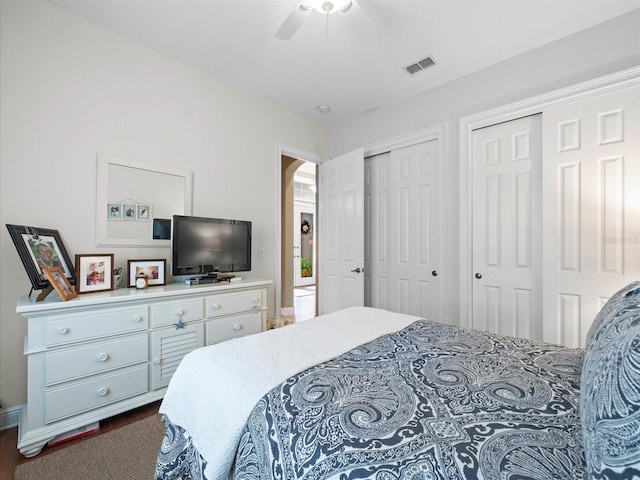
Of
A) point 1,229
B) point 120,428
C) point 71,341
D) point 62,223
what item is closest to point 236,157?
point 62,223

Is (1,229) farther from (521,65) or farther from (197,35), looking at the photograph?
(521,65)

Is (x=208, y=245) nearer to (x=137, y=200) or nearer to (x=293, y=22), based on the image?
(x=137, y=200)

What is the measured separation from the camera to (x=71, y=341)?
176 cm

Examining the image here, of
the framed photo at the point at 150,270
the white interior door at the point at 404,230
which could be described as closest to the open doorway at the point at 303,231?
the white interior door at the point at 404,230

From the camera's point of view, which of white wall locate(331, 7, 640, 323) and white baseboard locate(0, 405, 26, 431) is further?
white wall locate(331, 7, 640, 323)

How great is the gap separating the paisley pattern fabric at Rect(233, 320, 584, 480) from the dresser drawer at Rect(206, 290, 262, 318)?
1.51 m

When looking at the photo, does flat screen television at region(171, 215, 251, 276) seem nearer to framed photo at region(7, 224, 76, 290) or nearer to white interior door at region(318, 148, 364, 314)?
framed photo at region(7, 224, 76, 290)

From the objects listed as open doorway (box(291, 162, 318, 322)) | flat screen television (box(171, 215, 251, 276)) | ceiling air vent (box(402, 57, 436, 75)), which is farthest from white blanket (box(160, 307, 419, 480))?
open doorway (box(291, 162, 318, 322))

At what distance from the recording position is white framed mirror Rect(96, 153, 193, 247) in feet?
7.55

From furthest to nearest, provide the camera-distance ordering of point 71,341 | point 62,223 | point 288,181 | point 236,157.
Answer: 1. point 288,181
2. point 236,157
3. point 62,223
4. point 71,341

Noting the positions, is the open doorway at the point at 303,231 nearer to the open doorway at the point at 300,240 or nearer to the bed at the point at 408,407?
the open doorway at the point at 300,240

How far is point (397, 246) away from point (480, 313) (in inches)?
42.6

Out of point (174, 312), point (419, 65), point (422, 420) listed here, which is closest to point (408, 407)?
point (422, 420)

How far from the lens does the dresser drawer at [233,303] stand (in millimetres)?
2403
